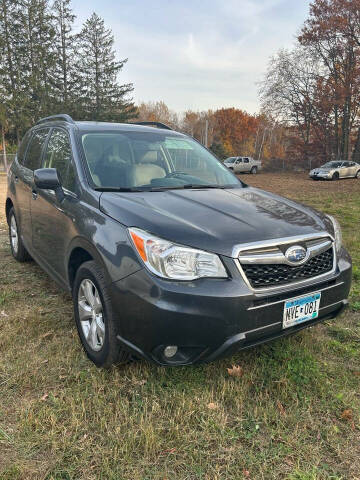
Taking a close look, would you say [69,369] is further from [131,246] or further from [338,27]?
[338,27]

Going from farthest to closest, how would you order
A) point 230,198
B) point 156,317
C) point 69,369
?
point 230,198, point 69,369, point 156,317

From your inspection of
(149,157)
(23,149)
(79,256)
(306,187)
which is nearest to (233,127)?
(306,187)

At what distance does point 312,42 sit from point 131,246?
36902 millimetres

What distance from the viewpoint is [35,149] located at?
4375mm

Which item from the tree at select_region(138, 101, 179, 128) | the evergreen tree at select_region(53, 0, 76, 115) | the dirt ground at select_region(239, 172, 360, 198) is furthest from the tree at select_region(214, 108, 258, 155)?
the dirt ground at select_region(239, 172, 360, 198)

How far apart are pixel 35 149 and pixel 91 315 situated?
8.24ft

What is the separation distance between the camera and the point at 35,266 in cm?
499

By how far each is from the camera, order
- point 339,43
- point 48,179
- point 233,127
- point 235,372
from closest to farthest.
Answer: point 235,372, point 48,179, point 339,43, point 233,127

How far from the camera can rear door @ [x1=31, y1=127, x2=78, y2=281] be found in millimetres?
3041

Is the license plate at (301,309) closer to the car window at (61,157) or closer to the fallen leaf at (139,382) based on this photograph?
the fallen leaf at (139,382)

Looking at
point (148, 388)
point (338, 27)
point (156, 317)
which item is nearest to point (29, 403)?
point (148, 388)

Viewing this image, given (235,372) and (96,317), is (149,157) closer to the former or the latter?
(96,317)

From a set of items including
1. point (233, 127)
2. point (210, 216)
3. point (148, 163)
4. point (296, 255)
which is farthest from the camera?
point (233, 127)

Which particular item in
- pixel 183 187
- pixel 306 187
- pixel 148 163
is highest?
pixel 148 163
